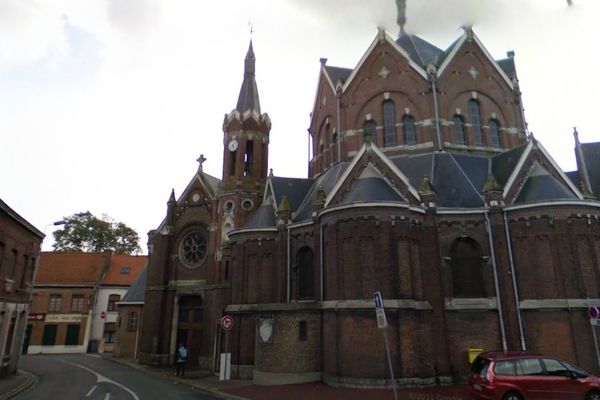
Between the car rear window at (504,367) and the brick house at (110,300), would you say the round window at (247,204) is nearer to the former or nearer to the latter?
the car rear window at (504,367)

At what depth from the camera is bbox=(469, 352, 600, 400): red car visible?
13344 mm

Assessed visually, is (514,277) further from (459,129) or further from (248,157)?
(248,157)

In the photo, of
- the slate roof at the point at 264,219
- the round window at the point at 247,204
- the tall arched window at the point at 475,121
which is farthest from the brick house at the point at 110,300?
the tall arched window at the point at 475,121

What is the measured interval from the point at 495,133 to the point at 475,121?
153cm

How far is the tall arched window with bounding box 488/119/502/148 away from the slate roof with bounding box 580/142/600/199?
14.7 ft

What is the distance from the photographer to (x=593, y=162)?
25.3m

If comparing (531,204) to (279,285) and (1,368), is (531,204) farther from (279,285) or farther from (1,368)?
(1,368)

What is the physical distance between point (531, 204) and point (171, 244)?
2499 cm

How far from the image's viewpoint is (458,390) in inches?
693

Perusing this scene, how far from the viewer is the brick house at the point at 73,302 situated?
4647 centimetres

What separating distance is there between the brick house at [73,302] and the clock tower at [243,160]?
24.7 meters

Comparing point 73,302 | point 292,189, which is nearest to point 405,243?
point 292,189

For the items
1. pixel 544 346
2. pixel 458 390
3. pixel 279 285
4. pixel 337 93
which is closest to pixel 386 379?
pixel 458 390

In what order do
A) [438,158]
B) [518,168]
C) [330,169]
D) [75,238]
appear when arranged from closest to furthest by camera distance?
[518,168] → [438,158] → [330,169] → [75,238]
